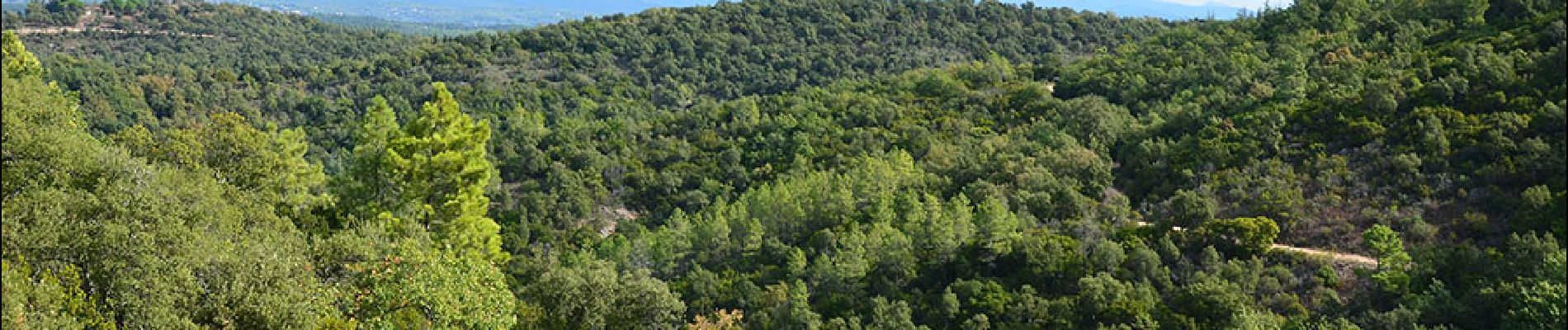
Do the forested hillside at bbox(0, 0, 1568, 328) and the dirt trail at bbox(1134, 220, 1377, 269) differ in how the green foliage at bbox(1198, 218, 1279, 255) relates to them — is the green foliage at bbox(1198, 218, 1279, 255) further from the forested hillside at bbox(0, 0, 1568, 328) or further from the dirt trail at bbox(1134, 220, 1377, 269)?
the dirt trail at bbox(1134, 220, 1377, 269)

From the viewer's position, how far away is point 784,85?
106875 mm

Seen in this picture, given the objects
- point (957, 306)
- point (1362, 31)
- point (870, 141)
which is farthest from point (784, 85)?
point (957, 306)

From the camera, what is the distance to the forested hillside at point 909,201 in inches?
712

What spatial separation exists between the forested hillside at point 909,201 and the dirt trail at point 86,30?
51.3 m

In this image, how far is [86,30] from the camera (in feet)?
385

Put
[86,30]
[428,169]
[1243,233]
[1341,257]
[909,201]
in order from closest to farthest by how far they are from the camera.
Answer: [428,169] → [1341,257] → [1243,233] → [909,201] → [86,30]

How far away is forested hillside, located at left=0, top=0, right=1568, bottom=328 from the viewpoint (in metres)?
18.1

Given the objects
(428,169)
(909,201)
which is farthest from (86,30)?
(909,201)

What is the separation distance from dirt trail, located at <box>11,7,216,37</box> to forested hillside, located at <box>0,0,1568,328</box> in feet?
168

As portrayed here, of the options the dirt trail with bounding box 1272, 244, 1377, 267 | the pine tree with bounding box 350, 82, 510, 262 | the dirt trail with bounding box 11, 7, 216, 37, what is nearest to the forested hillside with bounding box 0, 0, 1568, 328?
the pine tree with bounding box 350, 82, 510, 262

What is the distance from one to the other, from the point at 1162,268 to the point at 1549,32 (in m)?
22.3

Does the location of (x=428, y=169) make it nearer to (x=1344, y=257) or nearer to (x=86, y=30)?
(x=1344, y=257)

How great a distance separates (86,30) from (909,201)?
123258 mm

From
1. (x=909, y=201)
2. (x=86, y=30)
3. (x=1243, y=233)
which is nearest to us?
(x=1243, y=233)
